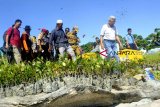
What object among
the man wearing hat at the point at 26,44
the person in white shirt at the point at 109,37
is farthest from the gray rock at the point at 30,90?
the person in white shirt at the point at 109,37

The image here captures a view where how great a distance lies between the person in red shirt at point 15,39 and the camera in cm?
1494

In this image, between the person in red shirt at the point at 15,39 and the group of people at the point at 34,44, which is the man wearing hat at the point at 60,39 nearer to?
the group of people at the point at 34,44

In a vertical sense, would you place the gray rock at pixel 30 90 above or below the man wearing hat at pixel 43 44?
below

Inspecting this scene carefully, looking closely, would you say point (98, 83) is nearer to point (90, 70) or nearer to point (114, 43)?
point (90, 70)

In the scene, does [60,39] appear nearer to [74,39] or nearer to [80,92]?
[74,39]

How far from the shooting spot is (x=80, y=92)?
38.2 ft

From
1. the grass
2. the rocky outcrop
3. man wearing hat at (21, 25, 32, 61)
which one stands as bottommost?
the rocky outcrop

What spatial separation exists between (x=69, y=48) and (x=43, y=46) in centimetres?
103

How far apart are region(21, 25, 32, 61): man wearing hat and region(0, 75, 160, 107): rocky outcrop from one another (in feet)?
11.0

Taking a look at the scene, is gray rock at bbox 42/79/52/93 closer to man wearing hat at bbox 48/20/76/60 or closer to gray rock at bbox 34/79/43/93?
gray rock at bbox 34/79/43/93

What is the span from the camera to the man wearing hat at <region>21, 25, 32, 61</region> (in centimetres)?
1550

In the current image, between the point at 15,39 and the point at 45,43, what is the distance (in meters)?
1.73

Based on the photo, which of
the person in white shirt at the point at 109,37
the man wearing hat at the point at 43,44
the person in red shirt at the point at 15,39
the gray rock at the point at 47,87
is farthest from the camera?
the man wearing hat at the point at 43,44

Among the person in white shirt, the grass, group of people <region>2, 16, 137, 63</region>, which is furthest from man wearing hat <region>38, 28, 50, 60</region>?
the grass
